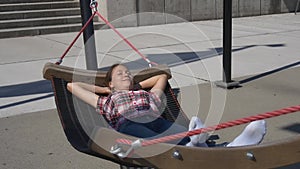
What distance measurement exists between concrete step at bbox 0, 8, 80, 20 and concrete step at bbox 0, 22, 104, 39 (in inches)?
21.7

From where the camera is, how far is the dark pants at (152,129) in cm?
328

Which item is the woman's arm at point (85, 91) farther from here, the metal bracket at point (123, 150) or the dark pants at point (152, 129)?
the metal bracket at point (123, 150)

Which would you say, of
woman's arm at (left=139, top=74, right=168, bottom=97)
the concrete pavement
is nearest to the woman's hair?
woman's arm at (left=139, top=74, right=168, bottom=97)

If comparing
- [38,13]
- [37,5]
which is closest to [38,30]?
[38,13]

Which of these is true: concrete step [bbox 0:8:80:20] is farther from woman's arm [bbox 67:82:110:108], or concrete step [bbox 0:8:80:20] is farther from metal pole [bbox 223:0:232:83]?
woman's arm [bbox 67:82:110:108]

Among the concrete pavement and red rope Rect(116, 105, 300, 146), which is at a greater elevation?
red rope Rect(116, 105, 300, 146)

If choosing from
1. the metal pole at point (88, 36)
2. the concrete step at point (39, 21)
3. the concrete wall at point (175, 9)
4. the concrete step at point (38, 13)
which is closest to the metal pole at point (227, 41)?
the metal pole at point (88, 36)

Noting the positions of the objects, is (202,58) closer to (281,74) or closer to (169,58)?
(169,58)

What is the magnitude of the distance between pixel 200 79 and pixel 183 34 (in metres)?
4.89

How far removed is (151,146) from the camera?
2742 mm

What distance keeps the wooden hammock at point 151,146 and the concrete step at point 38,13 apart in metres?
8.86

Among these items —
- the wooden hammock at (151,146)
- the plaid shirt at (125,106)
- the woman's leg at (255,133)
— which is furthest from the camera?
the plaid shirt at (125,106)

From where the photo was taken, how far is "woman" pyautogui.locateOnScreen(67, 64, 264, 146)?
3395mm

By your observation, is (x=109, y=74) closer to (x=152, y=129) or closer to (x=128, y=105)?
(x=128, y=105)
